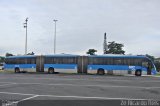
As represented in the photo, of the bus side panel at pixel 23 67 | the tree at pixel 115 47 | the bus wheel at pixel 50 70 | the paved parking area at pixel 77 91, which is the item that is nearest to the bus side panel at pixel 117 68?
the bus wheel at pixel 50 70

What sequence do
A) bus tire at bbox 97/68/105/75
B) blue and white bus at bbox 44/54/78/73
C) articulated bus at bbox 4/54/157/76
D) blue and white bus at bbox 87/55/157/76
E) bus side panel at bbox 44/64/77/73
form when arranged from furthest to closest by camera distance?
1. blue and white bus at bbox 44/54/78/73
2. bus side panel at bbox 44/64/77/73
3. bus tire at bbox 97/68/105/75
4. articulated bus at bbox 4/54/157/76
5. blue and white bus at bbox 87/55/157/76

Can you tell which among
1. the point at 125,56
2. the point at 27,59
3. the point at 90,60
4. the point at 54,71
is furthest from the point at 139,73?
the point at 27,59

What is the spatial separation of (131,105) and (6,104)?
4.79 meters

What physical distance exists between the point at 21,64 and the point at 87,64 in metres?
11.4

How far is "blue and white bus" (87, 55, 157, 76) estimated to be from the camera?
49188mm

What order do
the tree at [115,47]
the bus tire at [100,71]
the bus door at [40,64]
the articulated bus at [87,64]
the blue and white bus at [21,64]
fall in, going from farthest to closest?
the tree at [115,47]
the blue and white bus at [21,64]
the bus door at [40,64]
the bus tire at [100,71]
the articulated bus at [87,64]

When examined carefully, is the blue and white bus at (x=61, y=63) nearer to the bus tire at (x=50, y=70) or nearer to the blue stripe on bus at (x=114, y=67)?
the bus tire at (x=50, y=70)

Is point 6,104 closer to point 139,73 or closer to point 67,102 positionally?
point 67,102

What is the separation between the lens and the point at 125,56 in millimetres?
50000

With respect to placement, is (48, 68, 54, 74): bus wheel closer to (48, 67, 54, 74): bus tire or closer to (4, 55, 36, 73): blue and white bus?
(48, 67, 54, 74): bus tire

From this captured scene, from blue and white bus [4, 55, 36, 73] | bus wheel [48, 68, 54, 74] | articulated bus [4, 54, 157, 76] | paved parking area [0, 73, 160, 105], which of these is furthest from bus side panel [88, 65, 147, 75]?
paved parking area [0, 73, 160, 105]

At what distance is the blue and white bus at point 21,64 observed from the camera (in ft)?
185

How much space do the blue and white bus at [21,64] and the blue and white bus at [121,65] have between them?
940 cm

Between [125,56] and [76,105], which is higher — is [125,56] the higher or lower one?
the higher one
